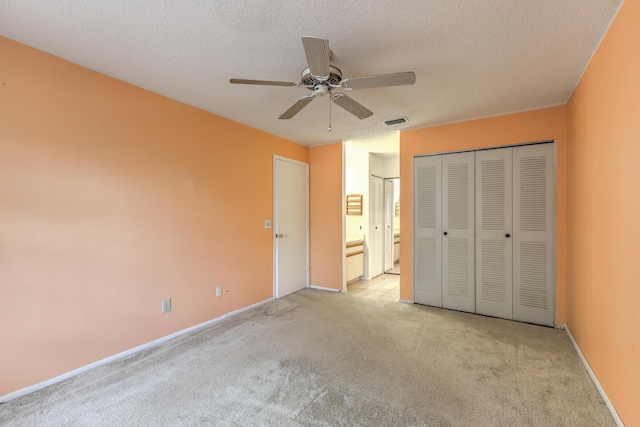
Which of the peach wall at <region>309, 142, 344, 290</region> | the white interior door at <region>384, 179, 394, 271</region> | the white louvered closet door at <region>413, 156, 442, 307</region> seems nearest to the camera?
the white louvered closet door at <region>413, 156, 442, 307</region>

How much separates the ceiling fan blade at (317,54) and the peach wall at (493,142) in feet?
8.32

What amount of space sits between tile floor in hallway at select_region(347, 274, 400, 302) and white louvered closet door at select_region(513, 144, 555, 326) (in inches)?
62.9

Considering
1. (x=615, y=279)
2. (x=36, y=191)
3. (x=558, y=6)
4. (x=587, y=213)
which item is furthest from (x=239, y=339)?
(x=558, y=6)

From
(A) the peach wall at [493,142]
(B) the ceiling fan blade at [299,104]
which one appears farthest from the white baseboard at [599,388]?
(B) the ceiling fan blade at [299,104]

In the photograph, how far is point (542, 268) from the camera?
3262 millimetres

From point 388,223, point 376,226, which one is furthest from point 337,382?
point 388,223

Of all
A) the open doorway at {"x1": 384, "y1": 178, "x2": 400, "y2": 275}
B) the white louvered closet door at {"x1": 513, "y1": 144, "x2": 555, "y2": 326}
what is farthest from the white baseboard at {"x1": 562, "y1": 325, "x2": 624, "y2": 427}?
the open doorway at {"x1": 384, "y1": 178, "x2": 400, "y2": 275}

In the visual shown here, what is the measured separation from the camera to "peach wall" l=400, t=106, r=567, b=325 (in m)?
3.15

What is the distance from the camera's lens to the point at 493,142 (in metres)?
3.51

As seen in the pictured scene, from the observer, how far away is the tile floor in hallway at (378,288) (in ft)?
14.6

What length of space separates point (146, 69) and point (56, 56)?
60 cm

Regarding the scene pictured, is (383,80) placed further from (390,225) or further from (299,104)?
(390,225)

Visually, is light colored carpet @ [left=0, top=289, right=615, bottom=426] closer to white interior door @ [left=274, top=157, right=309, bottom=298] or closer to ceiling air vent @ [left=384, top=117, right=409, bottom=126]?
white interior door @ [left=274, top=157, right=309, bottom=298]

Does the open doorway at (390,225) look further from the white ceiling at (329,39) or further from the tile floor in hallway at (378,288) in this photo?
the white ceiling at (329,39)
